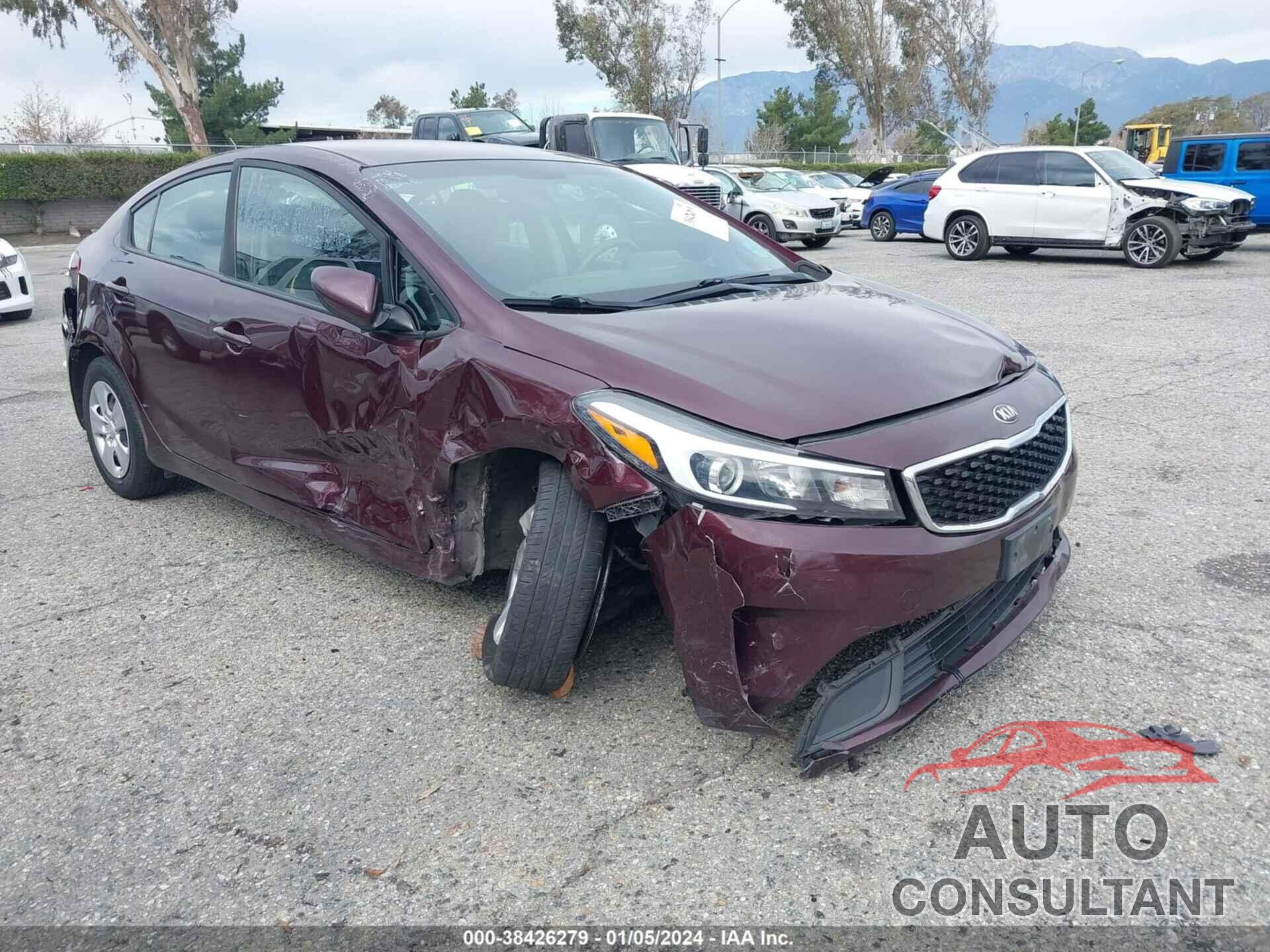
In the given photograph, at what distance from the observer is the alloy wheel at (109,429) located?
4695 mm

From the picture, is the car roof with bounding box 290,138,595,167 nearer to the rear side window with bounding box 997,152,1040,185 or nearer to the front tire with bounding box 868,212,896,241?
the rear side window with bounding box 997,152,1040,185

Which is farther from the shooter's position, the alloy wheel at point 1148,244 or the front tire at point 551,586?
the alloy wheel at point 1148,244

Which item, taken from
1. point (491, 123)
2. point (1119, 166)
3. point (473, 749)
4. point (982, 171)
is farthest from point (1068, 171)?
point (473, 749)

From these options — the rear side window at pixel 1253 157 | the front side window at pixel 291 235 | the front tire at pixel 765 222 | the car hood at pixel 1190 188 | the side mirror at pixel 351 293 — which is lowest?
the front tire at pixel 765 222

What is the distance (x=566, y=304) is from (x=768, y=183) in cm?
1852

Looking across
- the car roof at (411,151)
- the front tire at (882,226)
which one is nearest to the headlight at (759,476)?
the car roof at (411,151)

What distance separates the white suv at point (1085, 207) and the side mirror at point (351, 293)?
43.1 ft

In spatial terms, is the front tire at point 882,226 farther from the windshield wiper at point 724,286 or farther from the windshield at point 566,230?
the windshield wiper at point 724,286

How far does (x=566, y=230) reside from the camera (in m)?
3.51

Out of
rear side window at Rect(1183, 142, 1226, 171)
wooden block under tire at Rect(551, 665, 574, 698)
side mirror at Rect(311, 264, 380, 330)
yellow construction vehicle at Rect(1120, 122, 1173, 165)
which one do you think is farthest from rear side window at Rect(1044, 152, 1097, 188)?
yellow construction vehicle at Rect(1120, 122, 1173, 165)

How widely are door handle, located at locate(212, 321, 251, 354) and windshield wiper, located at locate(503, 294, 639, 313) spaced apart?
1195 mm

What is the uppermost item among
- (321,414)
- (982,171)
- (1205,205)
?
(321,414)

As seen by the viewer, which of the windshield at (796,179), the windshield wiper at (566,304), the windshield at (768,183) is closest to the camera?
the windshield wiper at (566,304)

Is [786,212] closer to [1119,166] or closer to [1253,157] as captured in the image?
[1119,166]
